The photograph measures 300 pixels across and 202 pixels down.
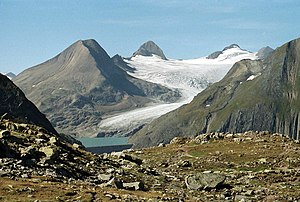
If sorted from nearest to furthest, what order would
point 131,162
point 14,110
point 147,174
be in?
point 147,174
point 131,162
point 14,110

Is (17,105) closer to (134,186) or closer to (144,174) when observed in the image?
(144,174)

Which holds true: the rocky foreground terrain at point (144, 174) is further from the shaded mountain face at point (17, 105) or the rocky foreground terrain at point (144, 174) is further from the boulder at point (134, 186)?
the shaded mountain face at point (17, 105)

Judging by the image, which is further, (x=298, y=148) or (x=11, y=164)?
(x=298, y=148)

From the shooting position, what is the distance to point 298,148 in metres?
60.8

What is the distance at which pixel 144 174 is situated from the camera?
4400cm

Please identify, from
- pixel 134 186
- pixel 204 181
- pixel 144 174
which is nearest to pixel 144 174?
pixel 144 174

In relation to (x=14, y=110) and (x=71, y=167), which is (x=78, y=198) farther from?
(x=14, y=110)

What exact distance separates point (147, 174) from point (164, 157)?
1825cm

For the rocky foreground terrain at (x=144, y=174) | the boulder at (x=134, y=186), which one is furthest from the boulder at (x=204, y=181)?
the boulder at (x=134, y=186)

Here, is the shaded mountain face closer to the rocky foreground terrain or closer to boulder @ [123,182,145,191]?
the rocky foreground terrain

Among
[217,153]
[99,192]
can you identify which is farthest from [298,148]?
[99,192]

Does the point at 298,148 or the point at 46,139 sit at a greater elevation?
the point at 46,139

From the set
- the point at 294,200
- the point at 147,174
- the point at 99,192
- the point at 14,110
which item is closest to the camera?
the point at 99,192

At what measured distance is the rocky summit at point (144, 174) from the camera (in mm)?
27922
